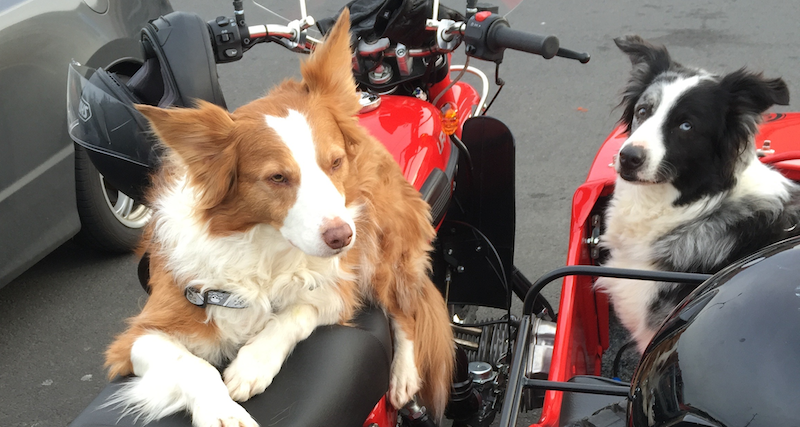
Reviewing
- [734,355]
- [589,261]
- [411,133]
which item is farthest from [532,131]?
[734,355]

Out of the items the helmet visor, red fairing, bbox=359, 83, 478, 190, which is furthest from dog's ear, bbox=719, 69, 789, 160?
the helmet visor

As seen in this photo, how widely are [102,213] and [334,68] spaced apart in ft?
8.77

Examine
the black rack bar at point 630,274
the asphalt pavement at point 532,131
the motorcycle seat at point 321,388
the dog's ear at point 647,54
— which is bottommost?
the asphalt pavement at point 532,131

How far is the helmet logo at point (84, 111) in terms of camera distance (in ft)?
6.31

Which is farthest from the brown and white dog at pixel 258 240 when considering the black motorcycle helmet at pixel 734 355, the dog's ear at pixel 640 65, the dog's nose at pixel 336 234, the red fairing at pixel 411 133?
the dog's ear at pixel 640 65

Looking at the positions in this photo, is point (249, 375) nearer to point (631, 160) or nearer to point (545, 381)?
point (545, 381)

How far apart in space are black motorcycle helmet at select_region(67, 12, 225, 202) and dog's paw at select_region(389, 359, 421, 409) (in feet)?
3.27

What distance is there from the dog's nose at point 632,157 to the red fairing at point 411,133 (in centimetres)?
70

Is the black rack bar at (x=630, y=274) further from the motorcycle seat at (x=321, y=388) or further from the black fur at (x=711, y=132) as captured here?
the black fur at (x=711, y=132)

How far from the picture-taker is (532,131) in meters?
5.57

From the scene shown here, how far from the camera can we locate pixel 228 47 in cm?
237

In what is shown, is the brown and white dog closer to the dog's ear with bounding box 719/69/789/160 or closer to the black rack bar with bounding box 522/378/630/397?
the black rack bar with bounding box 522/378/630/397

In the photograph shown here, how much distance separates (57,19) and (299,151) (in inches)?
107

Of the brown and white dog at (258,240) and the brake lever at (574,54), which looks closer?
the brown and white dog at (258,240)
